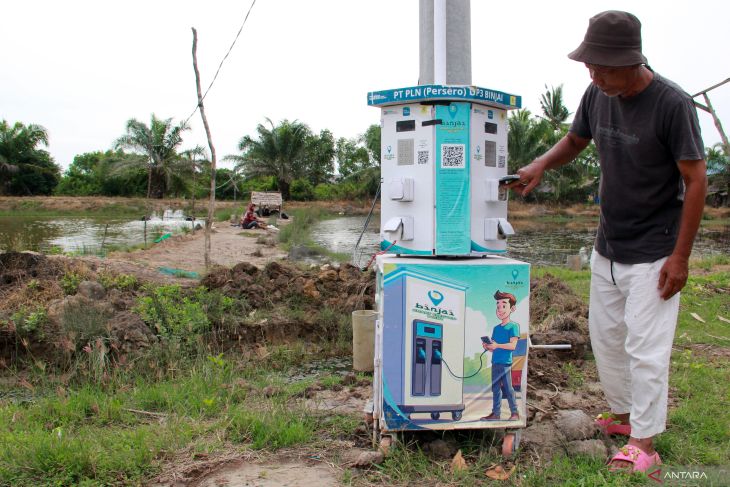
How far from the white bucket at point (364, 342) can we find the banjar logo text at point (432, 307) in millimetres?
1978

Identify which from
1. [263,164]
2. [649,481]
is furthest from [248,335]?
[263,164]

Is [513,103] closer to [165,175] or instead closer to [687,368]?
[687,368]

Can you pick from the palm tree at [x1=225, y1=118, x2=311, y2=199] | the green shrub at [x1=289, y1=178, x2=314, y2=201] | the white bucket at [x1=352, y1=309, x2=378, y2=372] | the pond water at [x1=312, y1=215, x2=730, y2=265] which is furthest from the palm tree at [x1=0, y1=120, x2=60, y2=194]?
the white bucket at [x1=352, y1=309, x2=378, y2=372]

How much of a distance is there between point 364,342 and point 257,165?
3556 centimetres

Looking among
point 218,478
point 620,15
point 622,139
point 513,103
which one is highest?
point 620,15

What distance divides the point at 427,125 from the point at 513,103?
532 millimetres

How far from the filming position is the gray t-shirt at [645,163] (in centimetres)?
260

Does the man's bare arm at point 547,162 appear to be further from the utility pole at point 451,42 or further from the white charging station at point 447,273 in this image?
the utility pole at point 451,42

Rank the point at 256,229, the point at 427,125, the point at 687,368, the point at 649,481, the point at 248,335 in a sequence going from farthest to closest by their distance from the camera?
the point at 256,229, the point at 248,335, the point at 687,368, the point at 427,125, the point at 649,481

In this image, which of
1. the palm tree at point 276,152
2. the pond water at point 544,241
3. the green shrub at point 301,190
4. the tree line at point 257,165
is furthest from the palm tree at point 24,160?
the pond water at point 544,241

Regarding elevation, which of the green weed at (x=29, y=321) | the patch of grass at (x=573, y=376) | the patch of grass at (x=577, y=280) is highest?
the green weed at (x=29, y=321)

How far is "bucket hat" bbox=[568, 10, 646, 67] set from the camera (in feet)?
8.41

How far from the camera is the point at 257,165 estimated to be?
39188 millimetres

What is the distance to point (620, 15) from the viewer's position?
2.60m
